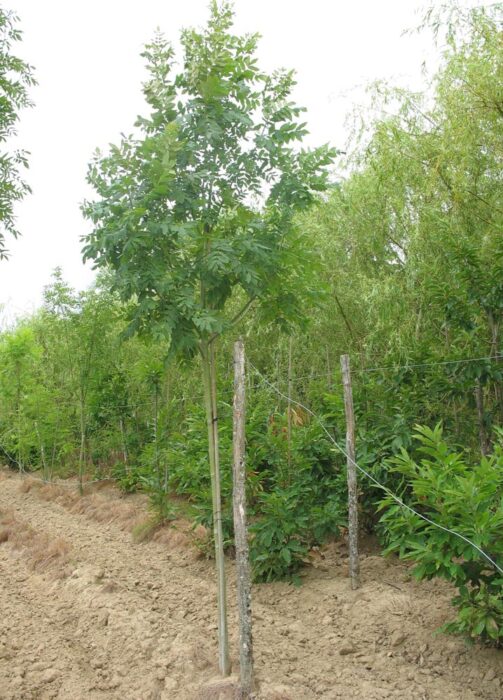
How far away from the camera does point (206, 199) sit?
3.97 meters

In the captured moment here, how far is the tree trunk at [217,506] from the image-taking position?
381cm

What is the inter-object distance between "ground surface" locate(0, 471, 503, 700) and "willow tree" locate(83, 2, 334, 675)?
54 cm

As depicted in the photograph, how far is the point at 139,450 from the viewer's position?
1081cm

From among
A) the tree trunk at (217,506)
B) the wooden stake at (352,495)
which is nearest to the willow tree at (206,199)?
the tree trunk at (217,506)

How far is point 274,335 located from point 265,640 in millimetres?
4735

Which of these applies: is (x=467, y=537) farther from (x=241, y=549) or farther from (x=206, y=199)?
(x=206, y=199)

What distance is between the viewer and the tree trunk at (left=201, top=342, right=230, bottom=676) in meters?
3.81

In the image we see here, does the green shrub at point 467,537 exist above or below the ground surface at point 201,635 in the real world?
above

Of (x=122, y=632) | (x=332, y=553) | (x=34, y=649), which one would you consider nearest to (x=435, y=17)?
(x=332, y=553)

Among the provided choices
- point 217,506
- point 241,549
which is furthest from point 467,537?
point 217,506

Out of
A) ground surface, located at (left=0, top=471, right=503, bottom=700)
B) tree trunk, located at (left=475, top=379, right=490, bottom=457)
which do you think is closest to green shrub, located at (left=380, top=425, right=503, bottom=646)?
ground surface, located at (left=0, top=471, right=503, bottom=700)

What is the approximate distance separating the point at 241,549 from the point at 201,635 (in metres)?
1.35

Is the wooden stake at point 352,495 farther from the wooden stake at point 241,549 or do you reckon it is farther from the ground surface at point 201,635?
the wooden stake at point 241,549

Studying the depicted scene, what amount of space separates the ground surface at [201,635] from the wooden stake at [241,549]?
0.14 metres
